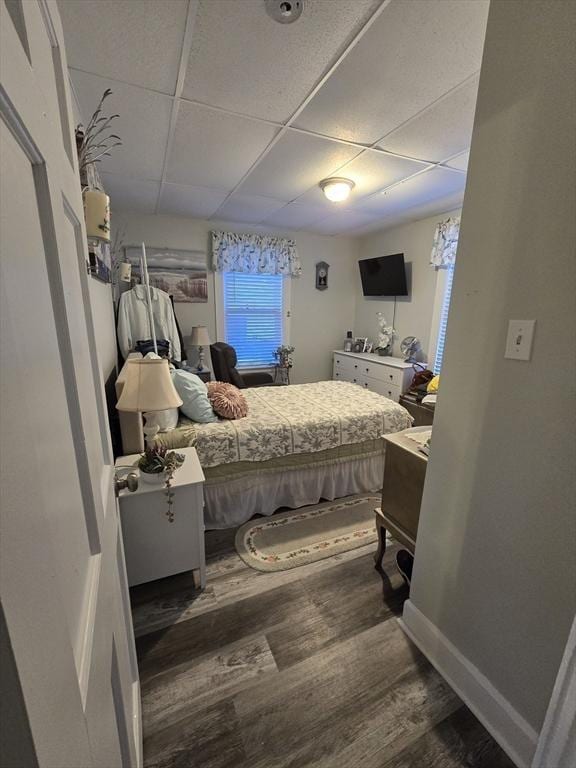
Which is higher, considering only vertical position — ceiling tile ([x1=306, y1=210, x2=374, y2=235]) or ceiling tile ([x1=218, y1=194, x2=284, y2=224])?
ceiling tile ([x1=306, y1=210, x2=374, y2=235])

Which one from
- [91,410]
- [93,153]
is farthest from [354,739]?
[93,153]

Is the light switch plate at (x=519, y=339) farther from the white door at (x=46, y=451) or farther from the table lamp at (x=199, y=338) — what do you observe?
the table lamp at (x=199, y=338)

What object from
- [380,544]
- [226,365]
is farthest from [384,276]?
[380,544]

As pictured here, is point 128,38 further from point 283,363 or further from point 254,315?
point 283,363

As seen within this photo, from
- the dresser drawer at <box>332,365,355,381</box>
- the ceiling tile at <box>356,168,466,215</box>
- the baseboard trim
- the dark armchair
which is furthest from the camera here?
the dresser drawer at <box>332,365,355,381</box>

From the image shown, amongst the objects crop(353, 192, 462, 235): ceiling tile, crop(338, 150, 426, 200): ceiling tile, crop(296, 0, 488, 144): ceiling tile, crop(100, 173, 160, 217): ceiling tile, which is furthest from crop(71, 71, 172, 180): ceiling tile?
crop(353, 192, 462, 235): ceiling tile

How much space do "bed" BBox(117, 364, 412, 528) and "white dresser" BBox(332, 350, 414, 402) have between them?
100 centimetres

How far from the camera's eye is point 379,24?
128 centimetres

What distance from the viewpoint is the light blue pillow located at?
226cm

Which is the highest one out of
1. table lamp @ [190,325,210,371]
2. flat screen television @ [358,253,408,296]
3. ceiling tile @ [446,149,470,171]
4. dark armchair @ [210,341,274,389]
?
ceiling tile @ [446,149,470,171]

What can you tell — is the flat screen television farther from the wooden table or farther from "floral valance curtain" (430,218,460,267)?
the wooden table

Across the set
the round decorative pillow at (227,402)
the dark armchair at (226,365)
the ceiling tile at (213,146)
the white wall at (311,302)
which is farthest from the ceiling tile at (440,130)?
the white wall at (311,302)

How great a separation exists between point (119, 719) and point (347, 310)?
4.98 m

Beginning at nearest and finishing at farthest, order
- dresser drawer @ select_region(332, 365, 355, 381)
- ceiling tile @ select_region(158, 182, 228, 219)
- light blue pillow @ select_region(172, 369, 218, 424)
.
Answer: light blue pillow @ select_region(172, 369, 218, 424), ceiling tile @ select_region(158, 182, 228, 219), dresser drawer @ select_region(332, 365, 355, 381)
